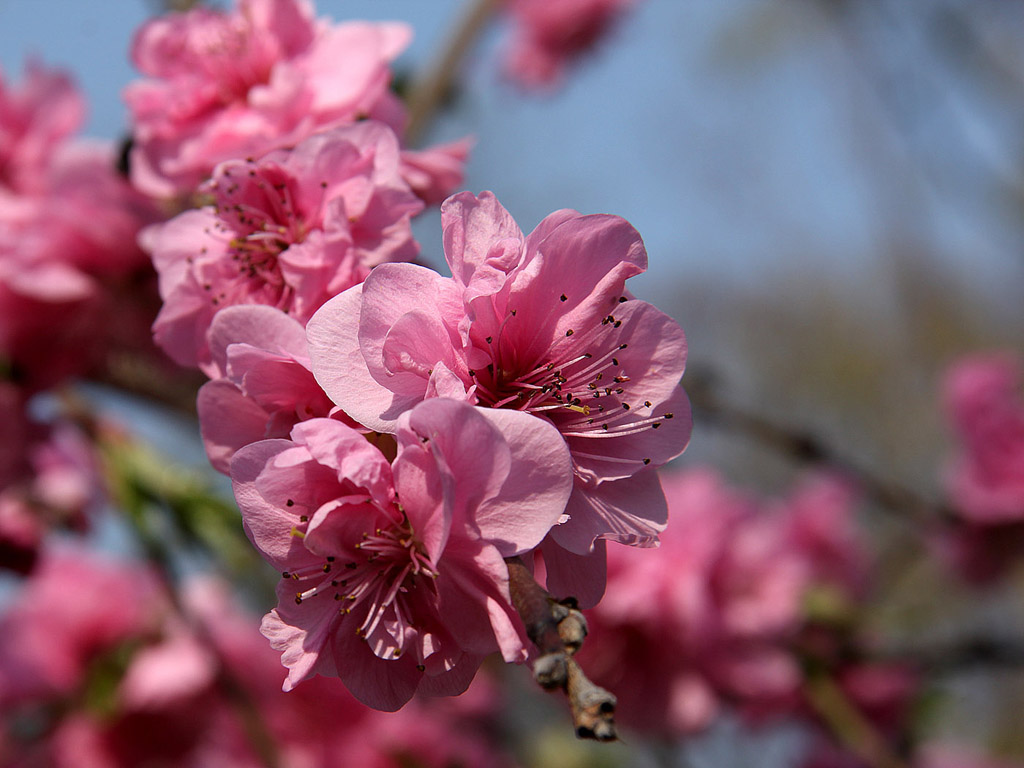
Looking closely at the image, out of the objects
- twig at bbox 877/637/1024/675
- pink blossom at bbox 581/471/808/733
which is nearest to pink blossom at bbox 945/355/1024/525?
twig at bbox 877/637/1024/675

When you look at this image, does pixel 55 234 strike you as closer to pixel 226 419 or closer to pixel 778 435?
pixel 226 419

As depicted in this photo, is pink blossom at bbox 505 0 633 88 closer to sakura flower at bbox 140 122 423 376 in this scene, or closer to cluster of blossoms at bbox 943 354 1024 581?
cluster of blossoms at bbox 943 354 1024 581

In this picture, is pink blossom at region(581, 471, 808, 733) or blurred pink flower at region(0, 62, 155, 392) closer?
blurred pink flower at region(0, 62, 155, 392)

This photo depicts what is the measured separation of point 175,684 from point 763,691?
4.52ft

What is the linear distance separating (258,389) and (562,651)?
1.14 ft

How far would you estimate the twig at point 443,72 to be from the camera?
2.15 m

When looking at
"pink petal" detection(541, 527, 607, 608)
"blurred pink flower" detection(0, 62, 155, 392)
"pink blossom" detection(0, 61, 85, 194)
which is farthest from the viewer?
"pink blossom" detection(0, 61, 85, 194)

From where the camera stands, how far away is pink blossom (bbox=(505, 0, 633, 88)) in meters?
3.82

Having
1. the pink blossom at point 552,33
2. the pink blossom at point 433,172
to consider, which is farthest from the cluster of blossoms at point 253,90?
the pink blossom at point 552,33

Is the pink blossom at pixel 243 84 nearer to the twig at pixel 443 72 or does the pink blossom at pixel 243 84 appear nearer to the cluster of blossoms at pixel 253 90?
the cluster of blossoms at pixel 253 90

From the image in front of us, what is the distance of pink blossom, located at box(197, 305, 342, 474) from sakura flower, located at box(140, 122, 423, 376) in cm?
7

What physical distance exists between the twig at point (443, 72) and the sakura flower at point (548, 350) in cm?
138

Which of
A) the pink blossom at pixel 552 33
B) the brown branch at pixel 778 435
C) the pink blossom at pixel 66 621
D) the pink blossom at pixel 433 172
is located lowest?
the pink blossom at pixel 66 621

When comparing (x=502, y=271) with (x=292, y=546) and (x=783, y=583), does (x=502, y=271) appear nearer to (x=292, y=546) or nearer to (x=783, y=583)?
(x=292, y=546)
